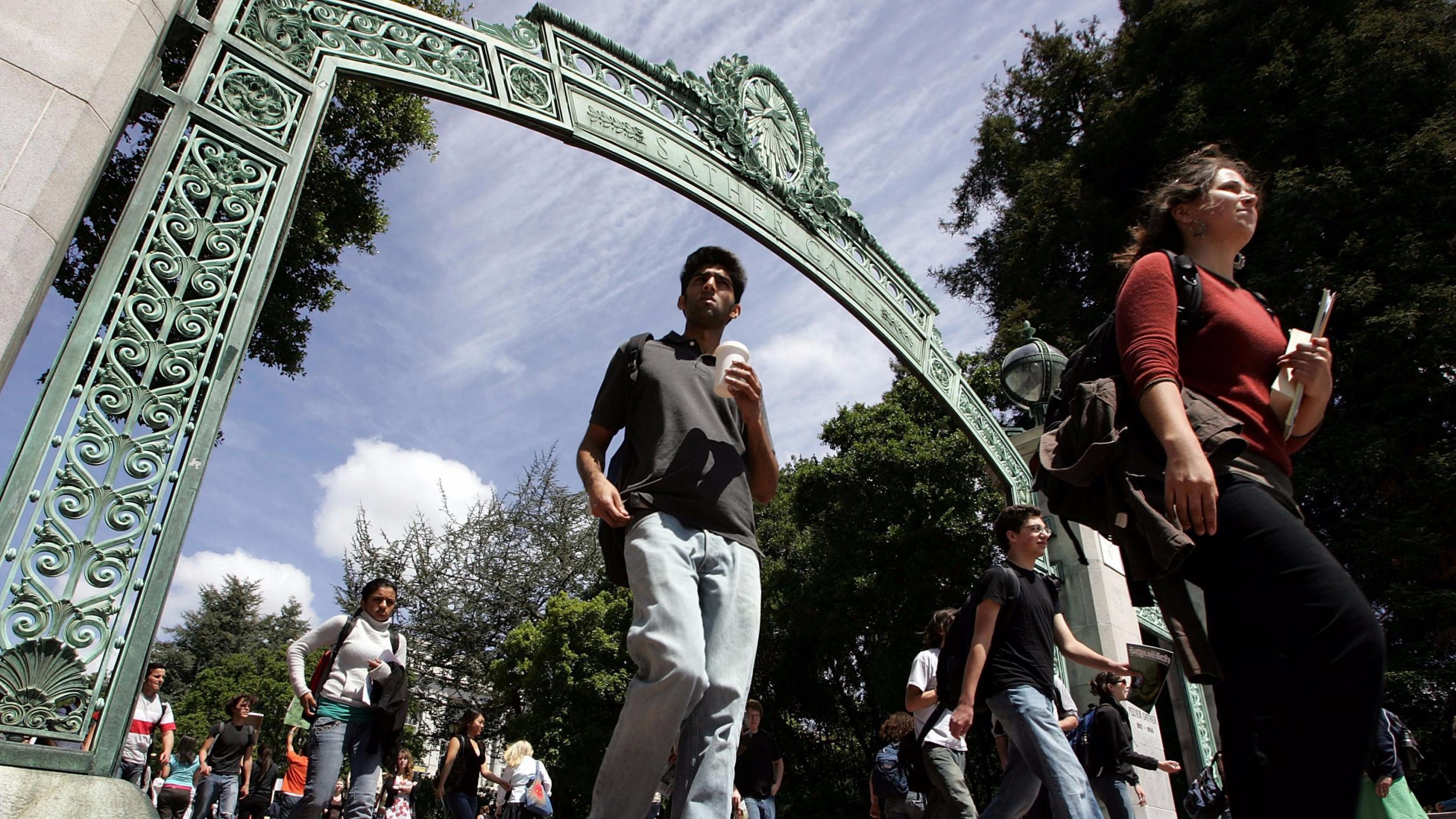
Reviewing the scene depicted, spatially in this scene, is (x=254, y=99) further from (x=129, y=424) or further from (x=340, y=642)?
(x=340, y=642)

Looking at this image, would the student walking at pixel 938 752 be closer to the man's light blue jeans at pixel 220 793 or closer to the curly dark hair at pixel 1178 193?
the curly dark hair at pixel 1178 193

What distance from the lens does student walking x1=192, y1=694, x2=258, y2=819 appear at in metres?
8.94

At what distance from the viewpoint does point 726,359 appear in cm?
277

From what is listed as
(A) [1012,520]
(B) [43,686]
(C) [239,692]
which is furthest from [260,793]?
(C) [239,692]

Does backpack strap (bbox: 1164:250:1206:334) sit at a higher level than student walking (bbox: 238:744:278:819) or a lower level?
higher

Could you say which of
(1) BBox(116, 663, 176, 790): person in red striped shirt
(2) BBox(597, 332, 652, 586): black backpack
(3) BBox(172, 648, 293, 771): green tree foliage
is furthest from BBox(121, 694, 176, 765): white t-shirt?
(3) BBox(172, 648, 293, 771): green tree foliage

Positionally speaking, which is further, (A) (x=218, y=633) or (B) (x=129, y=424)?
(A) (x=218, y=633)

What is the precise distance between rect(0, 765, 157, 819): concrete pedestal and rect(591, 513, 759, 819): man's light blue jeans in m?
1.47

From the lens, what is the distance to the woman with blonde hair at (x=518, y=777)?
967 cm

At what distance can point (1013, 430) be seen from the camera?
10156 mm

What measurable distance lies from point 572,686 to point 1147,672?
1662 cm

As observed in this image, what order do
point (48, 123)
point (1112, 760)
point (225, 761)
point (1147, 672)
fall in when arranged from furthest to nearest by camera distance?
point (225, 761)
point (1147, 672)
point (1112, 760)
point (48, 123)

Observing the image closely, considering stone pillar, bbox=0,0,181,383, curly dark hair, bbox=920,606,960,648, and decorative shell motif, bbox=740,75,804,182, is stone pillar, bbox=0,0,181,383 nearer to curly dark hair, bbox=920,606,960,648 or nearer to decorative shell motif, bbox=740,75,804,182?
curly dark hair, bbox=920,606,960,648

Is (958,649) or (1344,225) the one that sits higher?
(1344,225)
